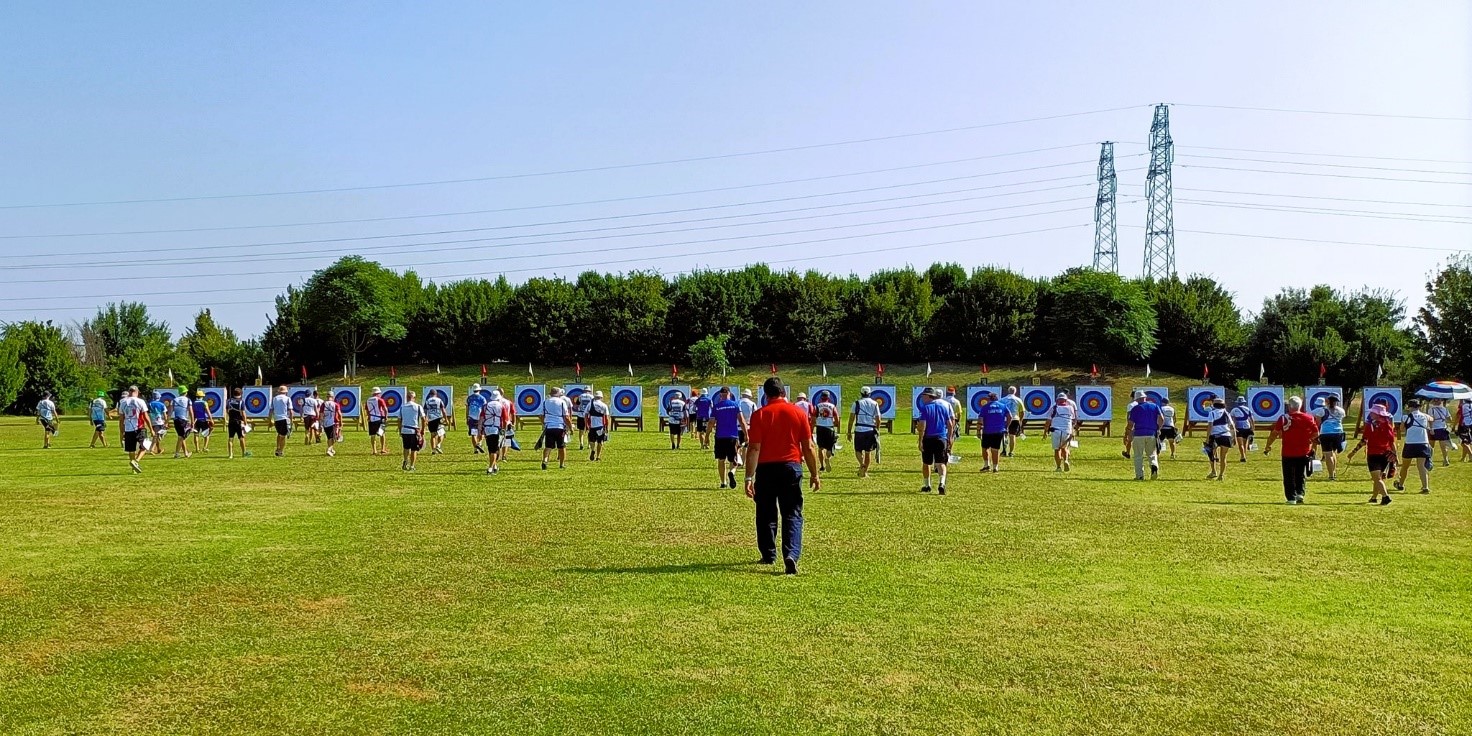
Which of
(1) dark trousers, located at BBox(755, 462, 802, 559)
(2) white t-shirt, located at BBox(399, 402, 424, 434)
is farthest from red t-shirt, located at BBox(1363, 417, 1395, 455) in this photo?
(2) white t-shirt, located at BBox(399, 402, 424, 434)

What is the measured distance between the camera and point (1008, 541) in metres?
13.4

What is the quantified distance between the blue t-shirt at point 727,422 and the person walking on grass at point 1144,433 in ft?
26.2

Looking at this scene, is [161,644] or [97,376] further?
[97,376]

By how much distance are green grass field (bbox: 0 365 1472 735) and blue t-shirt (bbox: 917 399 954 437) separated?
1900mm

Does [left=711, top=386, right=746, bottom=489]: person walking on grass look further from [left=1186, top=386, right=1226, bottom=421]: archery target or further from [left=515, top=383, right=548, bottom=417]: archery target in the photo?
[left=515, top=383, right=548, bottom=417]: archery target

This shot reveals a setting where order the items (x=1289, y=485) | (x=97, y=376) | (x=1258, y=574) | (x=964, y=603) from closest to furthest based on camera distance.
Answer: (x=964, y=603) < (x=1258, y=574) < (x=1289, y=485) < (x=97, y=376)

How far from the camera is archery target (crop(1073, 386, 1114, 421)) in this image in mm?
45938

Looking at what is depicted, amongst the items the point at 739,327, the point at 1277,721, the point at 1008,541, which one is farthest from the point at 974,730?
the point at 739,327

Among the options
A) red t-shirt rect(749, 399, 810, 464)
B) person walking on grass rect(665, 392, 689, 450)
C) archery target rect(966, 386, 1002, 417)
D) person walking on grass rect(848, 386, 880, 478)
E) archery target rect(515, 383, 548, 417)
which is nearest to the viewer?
red t-shirt rect(749, 399, 810, 464)

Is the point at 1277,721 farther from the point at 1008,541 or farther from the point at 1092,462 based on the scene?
the point at 1092,462

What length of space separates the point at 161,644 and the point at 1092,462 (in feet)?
80.3

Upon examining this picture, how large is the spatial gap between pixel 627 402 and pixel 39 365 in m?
40.6

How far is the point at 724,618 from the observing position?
9.10m

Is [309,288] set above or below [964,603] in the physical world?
above
